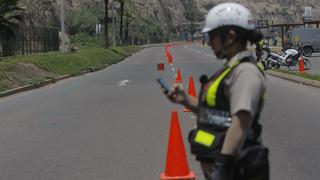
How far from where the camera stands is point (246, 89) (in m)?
3.07

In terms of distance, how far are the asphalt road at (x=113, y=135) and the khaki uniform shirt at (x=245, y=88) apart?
388cm

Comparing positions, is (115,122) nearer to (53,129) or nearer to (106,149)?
(53,129)

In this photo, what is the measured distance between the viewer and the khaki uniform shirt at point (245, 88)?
3053mm

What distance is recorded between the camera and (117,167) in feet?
24.6

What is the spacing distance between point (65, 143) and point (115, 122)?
2359mm

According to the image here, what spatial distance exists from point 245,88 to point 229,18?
1.33 ft

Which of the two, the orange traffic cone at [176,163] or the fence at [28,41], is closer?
the orange traffic cone at [176,163]

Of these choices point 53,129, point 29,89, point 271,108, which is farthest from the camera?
point 29,89

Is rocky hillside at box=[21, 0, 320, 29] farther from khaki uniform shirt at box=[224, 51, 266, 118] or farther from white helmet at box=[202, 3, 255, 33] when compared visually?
khaki uniform shirt at box=[224, 51, 266, 118]

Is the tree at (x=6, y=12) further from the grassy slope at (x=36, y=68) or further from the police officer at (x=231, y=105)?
the police officer at (x=231, y=105)

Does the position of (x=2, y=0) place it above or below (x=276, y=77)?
above

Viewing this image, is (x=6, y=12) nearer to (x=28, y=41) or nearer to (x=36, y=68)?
(x=36, y=68)

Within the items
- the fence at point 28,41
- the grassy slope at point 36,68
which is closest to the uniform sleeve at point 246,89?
the grassy slope at point 36,68

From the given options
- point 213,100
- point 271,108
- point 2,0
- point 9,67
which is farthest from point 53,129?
point 2,0
